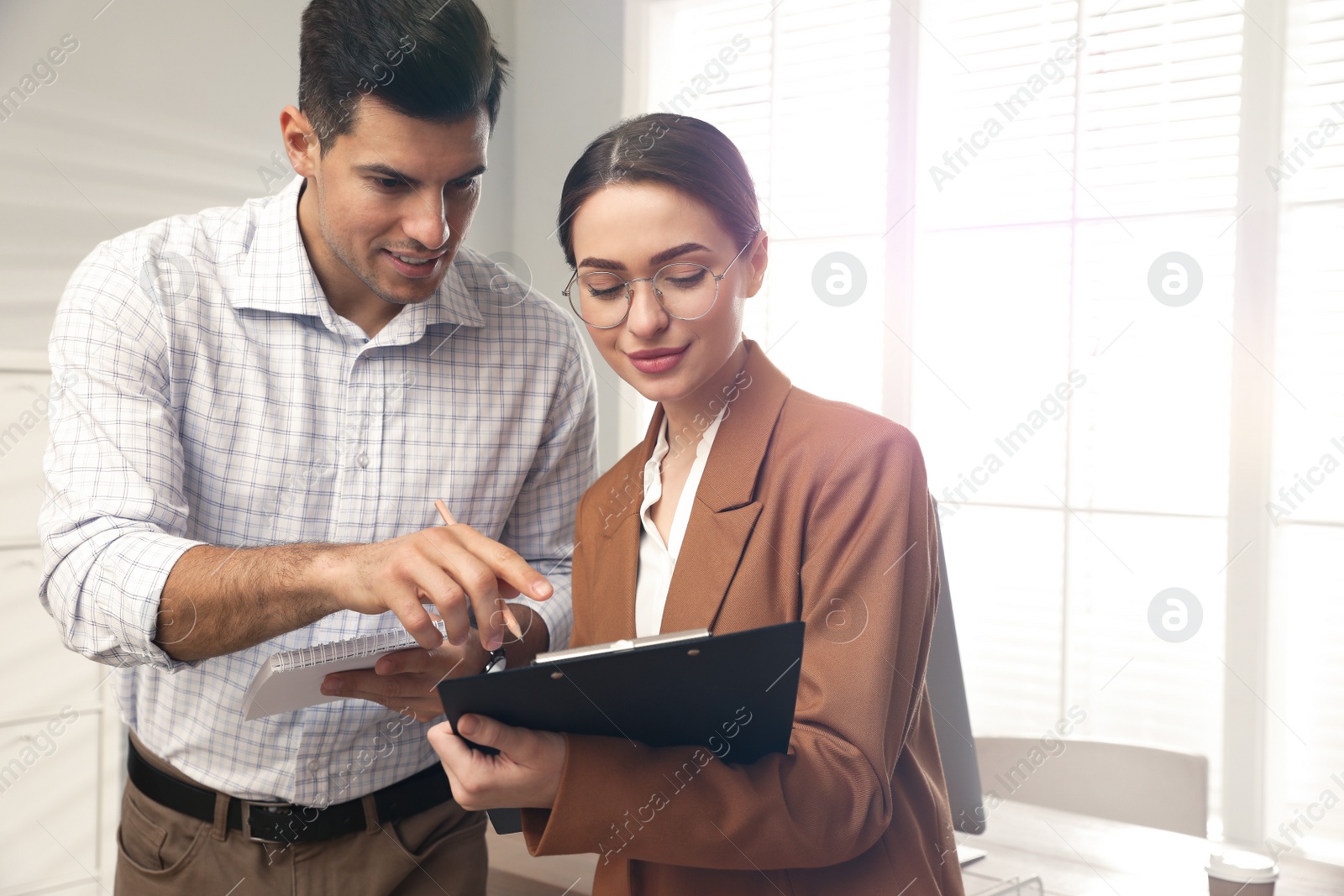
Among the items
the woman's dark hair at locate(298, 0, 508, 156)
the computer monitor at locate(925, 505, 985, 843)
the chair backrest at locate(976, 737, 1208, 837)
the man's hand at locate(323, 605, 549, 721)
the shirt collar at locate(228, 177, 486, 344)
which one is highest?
the woman's dark hair at locate(298, 0, 508, 156)

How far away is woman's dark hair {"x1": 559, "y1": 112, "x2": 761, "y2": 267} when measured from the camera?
1.12 metres

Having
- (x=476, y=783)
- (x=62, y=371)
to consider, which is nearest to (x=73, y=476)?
(x=62, y=371)

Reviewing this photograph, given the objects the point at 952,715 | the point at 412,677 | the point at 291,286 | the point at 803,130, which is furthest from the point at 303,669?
the point at 803,130

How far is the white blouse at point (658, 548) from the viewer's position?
1.17m

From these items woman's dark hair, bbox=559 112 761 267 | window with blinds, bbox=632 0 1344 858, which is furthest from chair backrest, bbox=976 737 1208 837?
woman's dark hair, bbox=559 112 761 267

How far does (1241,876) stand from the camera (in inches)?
Answer: 54.0

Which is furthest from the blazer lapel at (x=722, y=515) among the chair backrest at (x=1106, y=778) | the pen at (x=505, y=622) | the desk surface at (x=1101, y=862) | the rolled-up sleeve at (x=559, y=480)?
the chair backrest at (x=1106, y=778)

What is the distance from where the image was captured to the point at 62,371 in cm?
134

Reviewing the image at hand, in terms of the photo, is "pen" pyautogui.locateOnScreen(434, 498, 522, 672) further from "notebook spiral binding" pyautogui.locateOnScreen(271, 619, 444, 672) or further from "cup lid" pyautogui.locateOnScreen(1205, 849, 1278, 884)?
"cup lid" pyautogui.locateOnScreen(1205, 849, 1278, 884)

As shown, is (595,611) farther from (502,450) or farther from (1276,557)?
(1276,557)

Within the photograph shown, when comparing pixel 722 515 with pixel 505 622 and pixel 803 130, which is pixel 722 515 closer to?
pixel 505 622

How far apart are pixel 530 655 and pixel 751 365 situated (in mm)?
574

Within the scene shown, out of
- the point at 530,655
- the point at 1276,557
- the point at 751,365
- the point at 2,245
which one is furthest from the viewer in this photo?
the point at 1276,557

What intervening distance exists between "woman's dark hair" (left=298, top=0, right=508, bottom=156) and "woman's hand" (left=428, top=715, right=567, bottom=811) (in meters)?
0.82
